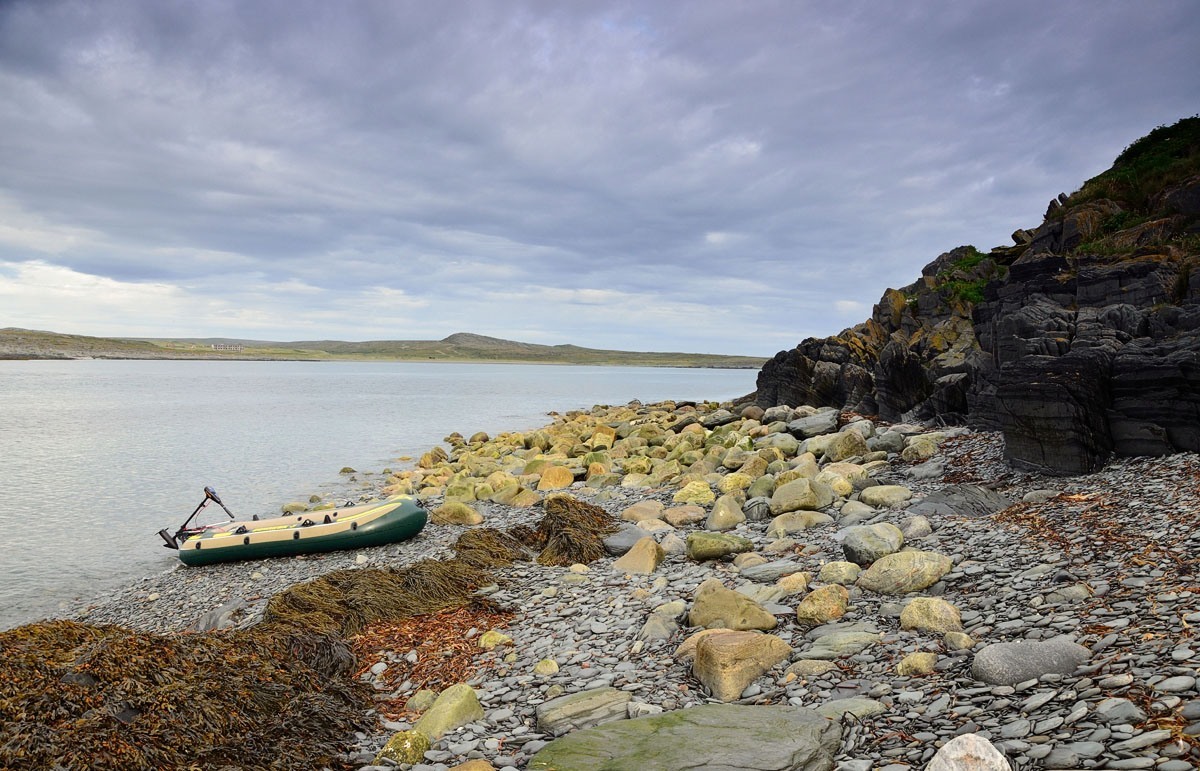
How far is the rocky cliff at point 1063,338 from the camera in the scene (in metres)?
11.9

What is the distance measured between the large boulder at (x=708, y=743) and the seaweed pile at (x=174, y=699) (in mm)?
2430

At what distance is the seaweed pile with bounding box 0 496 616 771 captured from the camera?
5512 millimetres

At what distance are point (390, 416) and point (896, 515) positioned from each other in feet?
168

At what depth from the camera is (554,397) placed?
83.4 metres

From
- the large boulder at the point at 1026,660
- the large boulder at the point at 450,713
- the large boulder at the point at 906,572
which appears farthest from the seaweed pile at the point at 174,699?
the large boulder at the point at 1026,660

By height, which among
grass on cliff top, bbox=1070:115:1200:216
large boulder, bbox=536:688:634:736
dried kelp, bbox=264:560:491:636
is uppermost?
grass on cliff top, bbox=1070:115:1200:216

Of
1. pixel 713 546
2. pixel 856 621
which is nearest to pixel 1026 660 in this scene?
pixel 856 621

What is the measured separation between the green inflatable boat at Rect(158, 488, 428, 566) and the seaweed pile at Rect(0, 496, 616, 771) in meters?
6.88

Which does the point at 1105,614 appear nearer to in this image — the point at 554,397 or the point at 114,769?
the point at 114,769

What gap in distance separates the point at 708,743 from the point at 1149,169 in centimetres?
3772

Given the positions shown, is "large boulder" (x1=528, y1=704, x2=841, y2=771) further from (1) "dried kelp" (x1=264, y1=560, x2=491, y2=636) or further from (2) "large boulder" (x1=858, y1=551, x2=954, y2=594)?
(1) "dried kelp" (x1=264, y1=560, x2=491, y2=636)

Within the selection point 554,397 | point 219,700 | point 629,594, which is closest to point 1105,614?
point 629,594

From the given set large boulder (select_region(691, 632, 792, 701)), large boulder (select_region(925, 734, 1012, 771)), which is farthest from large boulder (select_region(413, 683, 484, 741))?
large boulder (select_region(925, 734, 1012, 771))

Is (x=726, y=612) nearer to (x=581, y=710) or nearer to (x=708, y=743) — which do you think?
(x=581, y=710)
